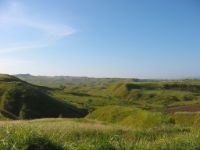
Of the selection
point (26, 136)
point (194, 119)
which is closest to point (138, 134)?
point (26, 136)

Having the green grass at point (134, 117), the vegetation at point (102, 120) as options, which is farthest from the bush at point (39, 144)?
the green grass at point (134, 117)

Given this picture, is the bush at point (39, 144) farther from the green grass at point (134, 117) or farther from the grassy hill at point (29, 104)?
the grassy hill at point (29, 104)

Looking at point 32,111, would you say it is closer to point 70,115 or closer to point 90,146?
point 70,115

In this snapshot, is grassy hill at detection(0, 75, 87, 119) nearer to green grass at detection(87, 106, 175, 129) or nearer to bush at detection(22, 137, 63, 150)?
green grass at detection(87, 106, 175, 129)

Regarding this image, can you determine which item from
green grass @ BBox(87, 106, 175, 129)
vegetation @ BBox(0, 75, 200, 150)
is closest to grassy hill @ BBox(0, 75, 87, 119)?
vegetation @ BBox(0, 75, 200, 150)

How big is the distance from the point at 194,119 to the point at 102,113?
20221mm

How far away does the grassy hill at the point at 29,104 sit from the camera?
270ft

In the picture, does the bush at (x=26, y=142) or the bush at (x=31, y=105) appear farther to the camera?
the bush at (x=31, y=105)

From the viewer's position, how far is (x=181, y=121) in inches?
1885

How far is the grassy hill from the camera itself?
82312 millimetres

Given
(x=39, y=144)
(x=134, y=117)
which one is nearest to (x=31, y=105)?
(x=134, y=117)

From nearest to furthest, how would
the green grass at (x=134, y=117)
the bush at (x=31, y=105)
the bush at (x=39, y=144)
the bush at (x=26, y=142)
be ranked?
1. the bush at (x=26, y=142)
2. the bush at (x=39, y=144)
3. the green grass at (x=134, y=117)
4. the bush at (x=31, y=105)

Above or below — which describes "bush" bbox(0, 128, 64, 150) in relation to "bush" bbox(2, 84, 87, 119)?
above

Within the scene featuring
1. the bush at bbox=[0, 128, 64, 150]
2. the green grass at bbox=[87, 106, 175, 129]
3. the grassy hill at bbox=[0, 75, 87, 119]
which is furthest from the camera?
the grassy hill at bbox=[0, 75, 87, 119]
